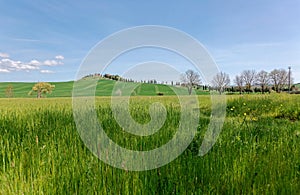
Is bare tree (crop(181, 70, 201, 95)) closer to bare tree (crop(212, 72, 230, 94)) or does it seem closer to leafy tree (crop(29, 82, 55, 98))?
bare tree (crop(212, 72, 230, 94))

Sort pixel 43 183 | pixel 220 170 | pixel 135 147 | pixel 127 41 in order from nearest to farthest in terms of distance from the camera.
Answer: pixel 43 183 → pixel 220 170 → pixel 135 147 → pixel 127 41

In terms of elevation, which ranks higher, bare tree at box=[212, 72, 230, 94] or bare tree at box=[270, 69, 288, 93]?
bare tree at box=[270, 69, 288, 93]

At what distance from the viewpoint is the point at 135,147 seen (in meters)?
2.98

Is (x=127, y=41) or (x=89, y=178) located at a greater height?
(x=127, y=41)

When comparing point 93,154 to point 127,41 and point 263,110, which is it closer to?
point 127,41

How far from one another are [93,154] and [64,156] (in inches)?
13.8

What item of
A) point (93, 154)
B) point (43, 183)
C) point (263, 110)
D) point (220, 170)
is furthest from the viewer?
point (263, 110)

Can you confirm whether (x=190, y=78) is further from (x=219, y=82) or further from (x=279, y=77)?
(x=279, y=77)

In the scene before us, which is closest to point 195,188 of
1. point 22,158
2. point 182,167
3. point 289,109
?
point 182,167

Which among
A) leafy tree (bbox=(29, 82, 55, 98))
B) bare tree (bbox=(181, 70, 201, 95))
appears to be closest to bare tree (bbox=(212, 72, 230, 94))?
→ bare tree (bbox=(181, 70, 201, 95))

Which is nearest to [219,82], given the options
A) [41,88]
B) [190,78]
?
[190,78]

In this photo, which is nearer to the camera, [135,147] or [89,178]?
[89,178]

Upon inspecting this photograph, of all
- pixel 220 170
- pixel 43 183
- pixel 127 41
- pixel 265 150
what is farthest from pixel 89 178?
pixel 265 150

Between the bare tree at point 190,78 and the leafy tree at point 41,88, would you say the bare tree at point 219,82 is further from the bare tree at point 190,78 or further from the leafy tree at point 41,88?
the leafy tree at point 41,88
